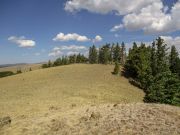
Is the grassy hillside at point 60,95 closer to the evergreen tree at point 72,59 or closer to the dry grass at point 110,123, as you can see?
the dry grass at point 110,123

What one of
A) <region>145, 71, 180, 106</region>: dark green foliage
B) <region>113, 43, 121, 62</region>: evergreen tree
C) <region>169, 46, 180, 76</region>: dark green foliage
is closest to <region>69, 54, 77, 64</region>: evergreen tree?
<region>113, 43, 121, 62</region>: evergreen tree

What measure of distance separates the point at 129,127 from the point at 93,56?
143104 millimetres

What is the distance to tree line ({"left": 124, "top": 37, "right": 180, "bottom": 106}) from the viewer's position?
43406 millimetres

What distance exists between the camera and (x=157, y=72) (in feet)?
216

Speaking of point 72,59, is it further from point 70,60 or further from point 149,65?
point 149,65

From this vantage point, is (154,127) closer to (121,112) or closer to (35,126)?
(121,112)

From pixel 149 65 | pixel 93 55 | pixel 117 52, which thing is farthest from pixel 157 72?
pixel 93 55

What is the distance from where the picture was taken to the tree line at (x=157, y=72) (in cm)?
Result: 4341

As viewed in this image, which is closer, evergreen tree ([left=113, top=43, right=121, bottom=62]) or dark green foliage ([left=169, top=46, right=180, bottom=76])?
dark green foliage ([left=169, top=46, right=180, bottom=76])

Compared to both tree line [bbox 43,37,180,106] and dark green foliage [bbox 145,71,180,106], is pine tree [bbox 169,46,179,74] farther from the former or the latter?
dark green foliage [bbox 145,71,180,106]

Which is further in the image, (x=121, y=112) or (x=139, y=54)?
(x=139, y=54)

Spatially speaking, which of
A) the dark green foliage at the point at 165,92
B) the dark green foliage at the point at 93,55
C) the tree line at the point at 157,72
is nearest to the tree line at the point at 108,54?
the dark green foliage at the point at 93,55

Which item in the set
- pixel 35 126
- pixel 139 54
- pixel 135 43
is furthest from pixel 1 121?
pixel 135 43

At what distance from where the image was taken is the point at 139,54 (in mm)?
83125
